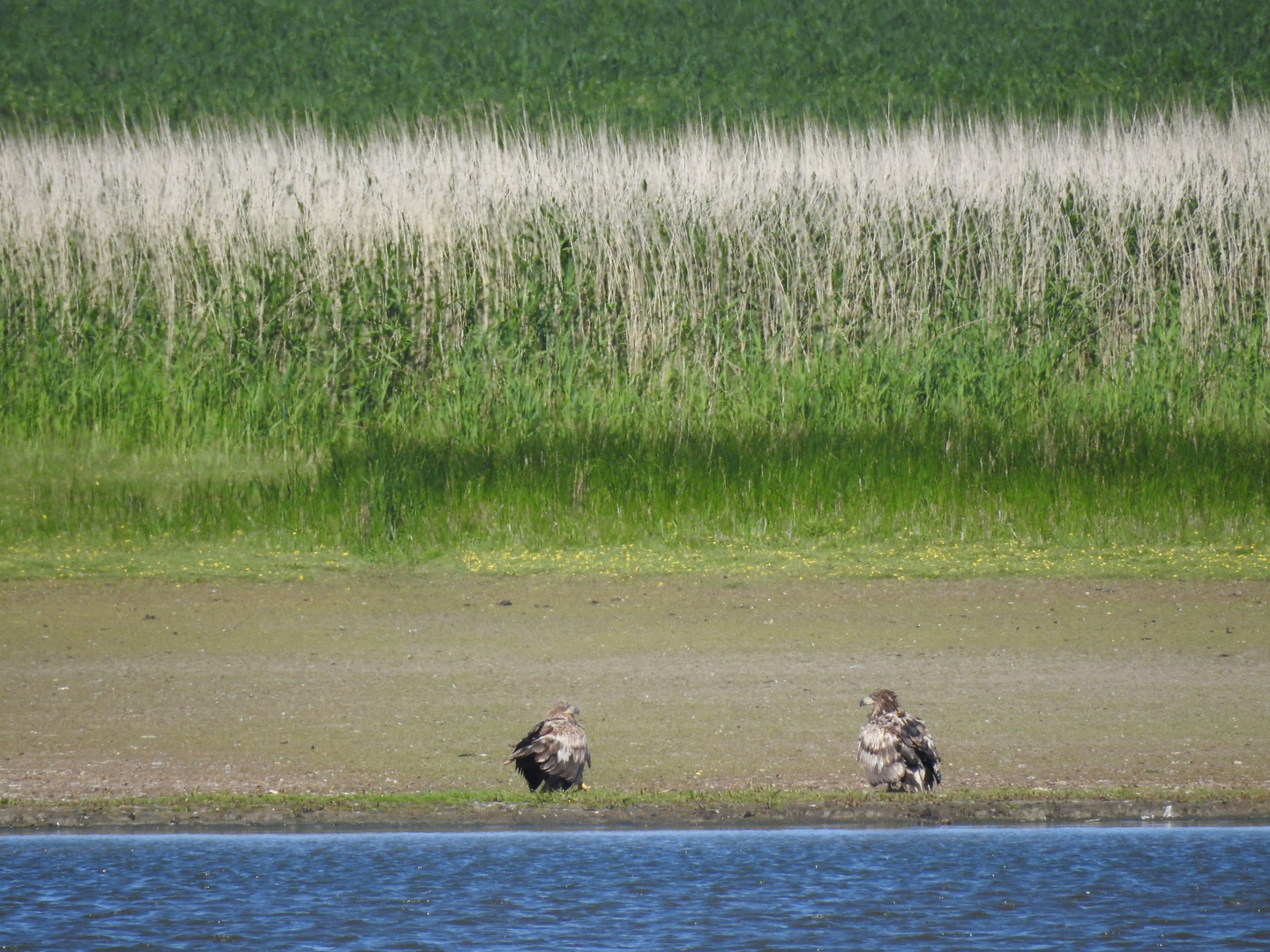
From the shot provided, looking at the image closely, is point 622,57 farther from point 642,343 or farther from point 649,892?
point 649,892

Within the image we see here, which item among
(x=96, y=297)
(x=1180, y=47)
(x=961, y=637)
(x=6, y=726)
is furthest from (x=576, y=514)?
(x=1180, y=47)

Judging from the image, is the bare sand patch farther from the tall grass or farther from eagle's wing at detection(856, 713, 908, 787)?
the tall grass

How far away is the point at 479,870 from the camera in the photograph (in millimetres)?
4031

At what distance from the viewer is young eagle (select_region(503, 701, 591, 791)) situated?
5.30 meters

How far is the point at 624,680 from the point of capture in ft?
25.4

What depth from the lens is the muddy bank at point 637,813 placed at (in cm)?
486

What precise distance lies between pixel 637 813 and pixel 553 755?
45cm

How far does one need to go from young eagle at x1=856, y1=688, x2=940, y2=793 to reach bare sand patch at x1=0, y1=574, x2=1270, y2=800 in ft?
0.99

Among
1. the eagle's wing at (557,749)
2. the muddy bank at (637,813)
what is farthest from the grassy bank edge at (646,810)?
the eagle's wing at (557,749)

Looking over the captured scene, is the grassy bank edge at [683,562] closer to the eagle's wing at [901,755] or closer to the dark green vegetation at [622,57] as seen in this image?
the eagle's wing at [901,755]

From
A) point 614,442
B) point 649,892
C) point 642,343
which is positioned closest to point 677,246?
point 642,343

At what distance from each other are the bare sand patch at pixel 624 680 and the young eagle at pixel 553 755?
26cm

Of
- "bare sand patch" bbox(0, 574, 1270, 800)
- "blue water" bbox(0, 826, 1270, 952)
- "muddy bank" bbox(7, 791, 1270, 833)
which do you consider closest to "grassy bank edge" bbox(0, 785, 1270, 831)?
"muddy bank" bbox(7, 791, 1270, 833)

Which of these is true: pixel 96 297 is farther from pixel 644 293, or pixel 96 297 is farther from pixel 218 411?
pixel 644 293
